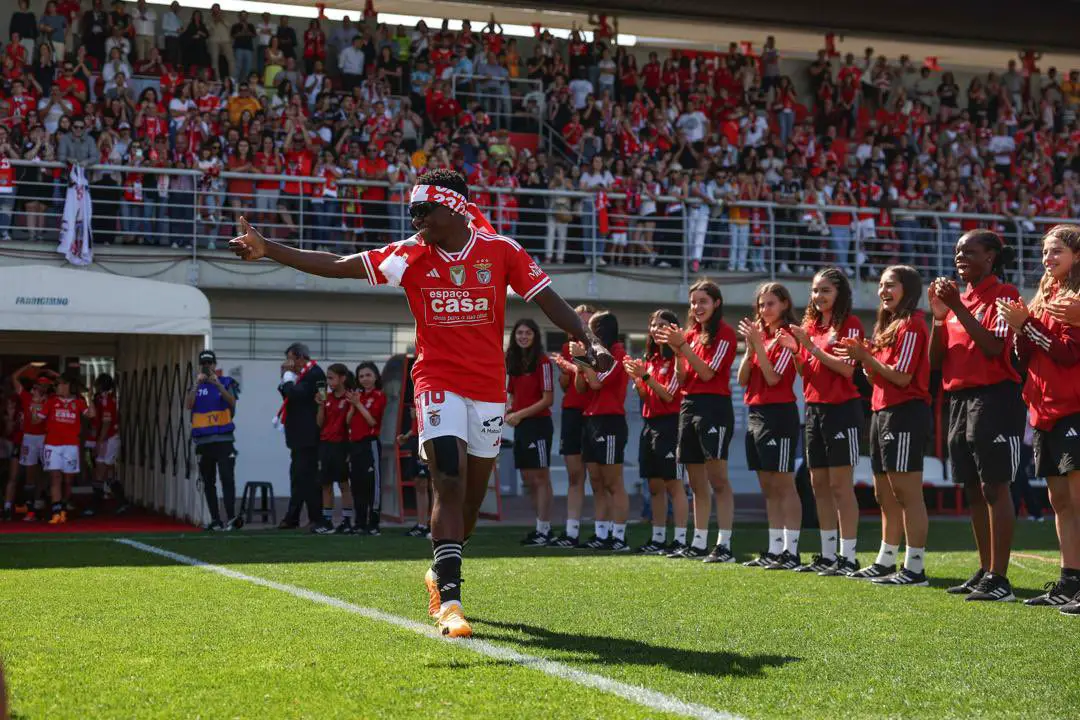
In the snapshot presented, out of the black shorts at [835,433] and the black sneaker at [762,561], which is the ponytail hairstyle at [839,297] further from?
the black sneaker at [762,561]

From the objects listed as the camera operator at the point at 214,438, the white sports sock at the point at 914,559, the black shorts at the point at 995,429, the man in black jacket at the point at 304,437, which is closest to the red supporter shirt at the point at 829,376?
the white sports sock at the point at 914,559

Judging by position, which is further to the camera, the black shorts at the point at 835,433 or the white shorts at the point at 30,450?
the white shorts at the point at 30,450

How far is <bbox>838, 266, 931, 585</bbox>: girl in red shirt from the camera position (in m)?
8.54

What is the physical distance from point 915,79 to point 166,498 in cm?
1929

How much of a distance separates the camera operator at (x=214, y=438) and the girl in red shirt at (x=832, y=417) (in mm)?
7009

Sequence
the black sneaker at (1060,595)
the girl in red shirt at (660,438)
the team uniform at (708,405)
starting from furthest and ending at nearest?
1. the girl in red shirt at (660,438)
2. the team uniform at (708,405)
3. the black sneaker at (1060,595)

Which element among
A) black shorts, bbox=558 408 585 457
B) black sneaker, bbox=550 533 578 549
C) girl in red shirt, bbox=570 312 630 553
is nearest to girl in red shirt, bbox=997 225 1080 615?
girl in red shirt, bbox=570 312 630 553

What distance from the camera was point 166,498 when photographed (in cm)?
1614

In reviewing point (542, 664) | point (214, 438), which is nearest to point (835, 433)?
point (542, 664)

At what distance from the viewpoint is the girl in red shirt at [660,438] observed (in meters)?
11.2

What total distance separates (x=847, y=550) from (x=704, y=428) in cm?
158

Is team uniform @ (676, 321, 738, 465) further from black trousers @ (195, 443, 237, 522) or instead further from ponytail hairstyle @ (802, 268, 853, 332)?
black trousers @ (195, 443, 237, 522)

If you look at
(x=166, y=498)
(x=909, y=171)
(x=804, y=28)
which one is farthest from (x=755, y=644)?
(x=804, y=28)

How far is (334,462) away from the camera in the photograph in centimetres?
1432
